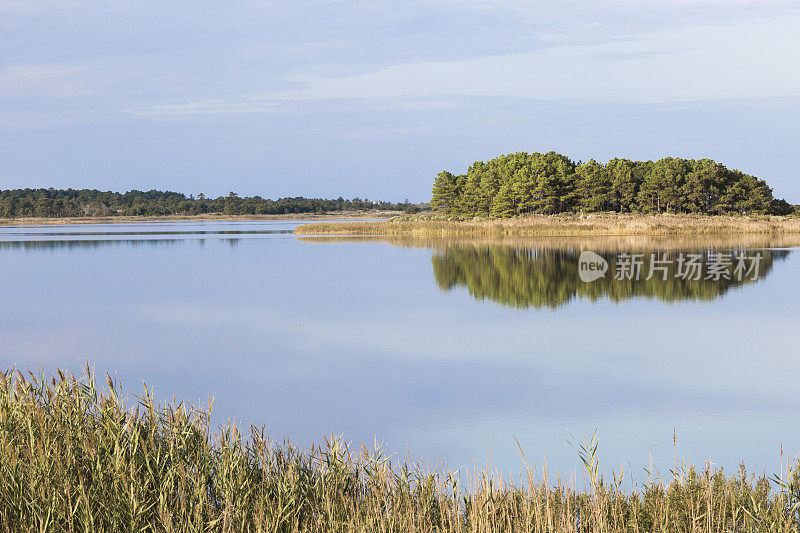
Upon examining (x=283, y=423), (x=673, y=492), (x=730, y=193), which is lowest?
(x=283, y=423)

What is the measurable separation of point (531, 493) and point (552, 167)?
67952 mm

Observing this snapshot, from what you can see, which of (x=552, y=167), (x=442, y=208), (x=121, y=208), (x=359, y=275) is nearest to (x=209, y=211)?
(x=121, y=208)

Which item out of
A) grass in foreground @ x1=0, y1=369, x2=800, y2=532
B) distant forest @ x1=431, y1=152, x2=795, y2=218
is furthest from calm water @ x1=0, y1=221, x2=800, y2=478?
distant forest @ x1=431, y1=152, x2=795, y2=218

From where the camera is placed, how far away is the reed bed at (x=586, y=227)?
51562mm

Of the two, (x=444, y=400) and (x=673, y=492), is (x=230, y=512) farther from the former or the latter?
(x=444, y=400)

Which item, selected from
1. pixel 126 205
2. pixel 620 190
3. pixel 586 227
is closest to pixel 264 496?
pixel 586 227

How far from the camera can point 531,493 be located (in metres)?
5.37

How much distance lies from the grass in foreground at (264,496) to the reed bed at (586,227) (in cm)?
4832

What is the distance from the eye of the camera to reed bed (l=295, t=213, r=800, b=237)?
51.6m
